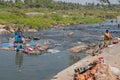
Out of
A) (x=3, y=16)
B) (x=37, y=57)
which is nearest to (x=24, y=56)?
(x=37, y=57)

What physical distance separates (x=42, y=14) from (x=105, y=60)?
71084mm

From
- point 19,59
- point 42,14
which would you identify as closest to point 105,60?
point 19,59

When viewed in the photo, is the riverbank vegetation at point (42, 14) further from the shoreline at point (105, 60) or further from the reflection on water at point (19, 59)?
the shoreline at point (105, 60)

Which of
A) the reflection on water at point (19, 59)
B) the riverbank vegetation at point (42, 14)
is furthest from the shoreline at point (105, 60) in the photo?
the riverbank vegetation at point (42, 14)

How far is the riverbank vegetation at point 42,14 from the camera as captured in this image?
6106cm

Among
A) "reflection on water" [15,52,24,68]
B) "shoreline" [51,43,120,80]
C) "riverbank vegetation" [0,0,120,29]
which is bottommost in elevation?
"riverbank vegetation" [0,0,120,29]

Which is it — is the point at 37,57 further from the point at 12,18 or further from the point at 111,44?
the point at 12,18

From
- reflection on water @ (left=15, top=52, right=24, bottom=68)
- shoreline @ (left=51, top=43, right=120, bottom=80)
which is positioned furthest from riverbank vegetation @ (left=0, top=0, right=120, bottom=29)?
shoreline @ (left=51, top=43, right=120, bottom=80)

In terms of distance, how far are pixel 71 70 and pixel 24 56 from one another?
7.50m

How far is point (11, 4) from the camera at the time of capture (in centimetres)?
12512

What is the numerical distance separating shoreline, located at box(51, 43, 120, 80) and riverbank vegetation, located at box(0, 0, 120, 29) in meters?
29.3

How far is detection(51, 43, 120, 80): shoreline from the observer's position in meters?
18.0

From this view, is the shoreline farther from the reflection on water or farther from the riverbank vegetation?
the riverbank vegetation

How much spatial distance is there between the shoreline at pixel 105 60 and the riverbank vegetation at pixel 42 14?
96.3 ft
